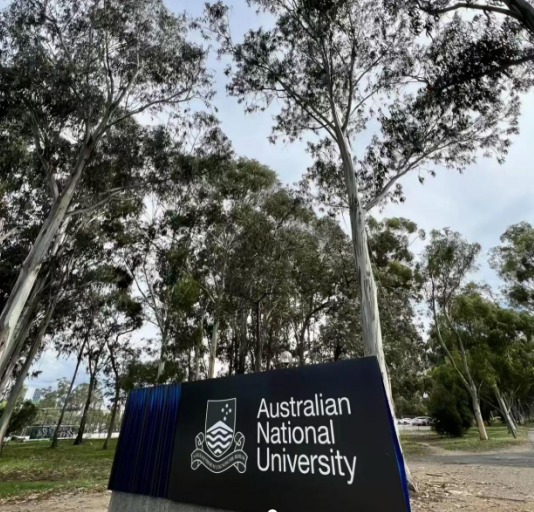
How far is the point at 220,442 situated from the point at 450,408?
19.2 m

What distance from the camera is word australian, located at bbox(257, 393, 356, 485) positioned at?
2320mm

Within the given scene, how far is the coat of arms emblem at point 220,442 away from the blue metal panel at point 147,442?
517 mm

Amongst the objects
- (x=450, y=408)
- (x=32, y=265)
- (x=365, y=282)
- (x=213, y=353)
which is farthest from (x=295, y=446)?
(x=450, y=408)

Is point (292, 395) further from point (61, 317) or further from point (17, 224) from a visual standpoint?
point (61, 317)

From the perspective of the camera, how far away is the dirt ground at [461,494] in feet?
15.7

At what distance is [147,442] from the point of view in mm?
3793

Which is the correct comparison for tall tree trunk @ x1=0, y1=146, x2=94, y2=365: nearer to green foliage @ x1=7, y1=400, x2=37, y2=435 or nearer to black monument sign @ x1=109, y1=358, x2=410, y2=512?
black monument sign @ x1=109, y1=358, x2=410, y2=512

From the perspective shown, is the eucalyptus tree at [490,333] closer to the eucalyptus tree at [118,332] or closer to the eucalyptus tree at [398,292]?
the eucalyptus tree at [398,292]

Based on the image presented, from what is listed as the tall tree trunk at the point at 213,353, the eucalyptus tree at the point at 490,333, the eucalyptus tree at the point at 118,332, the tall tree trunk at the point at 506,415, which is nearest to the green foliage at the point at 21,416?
the eucalyptus tree at the point at 118,332

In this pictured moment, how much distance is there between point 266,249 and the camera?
14.9 meters

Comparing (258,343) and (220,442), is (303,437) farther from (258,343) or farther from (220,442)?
(258,343)

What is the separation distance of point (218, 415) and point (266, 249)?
12.0 metres

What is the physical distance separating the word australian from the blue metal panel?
51.4 inches

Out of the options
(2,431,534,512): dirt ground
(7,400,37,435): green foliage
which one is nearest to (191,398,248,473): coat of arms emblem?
(2,431,534,512): dirt ground
